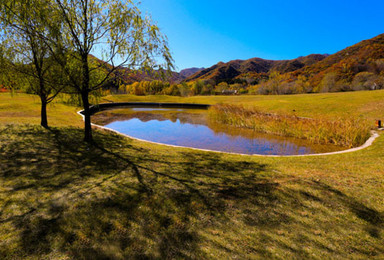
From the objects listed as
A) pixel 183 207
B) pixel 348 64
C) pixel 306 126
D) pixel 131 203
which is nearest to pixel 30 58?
pixel 131 203

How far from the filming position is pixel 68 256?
7.55 ft

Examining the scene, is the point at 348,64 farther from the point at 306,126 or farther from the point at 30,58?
the point at 30,58

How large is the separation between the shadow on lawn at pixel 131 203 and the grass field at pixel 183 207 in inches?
0.7

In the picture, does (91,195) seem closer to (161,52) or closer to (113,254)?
(113,254)

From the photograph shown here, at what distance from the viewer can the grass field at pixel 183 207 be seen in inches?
98.7

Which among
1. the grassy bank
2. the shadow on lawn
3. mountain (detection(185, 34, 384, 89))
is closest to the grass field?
the shadow on lawn

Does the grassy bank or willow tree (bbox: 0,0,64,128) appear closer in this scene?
willow tree (bbox: 0,0,64,128)

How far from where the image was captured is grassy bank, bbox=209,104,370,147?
9.66m

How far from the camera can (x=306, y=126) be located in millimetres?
11672

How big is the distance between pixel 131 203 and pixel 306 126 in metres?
11.8

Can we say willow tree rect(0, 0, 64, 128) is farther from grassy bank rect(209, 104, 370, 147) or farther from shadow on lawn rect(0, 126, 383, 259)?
grassy bank rect(209, 104, 370, 147)

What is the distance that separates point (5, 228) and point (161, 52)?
239 inches

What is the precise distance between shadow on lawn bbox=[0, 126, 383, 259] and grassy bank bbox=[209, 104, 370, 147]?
7.34m

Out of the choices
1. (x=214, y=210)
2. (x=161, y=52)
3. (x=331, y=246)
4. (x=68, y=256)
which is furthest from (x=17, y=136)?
(x=331, y=246)
